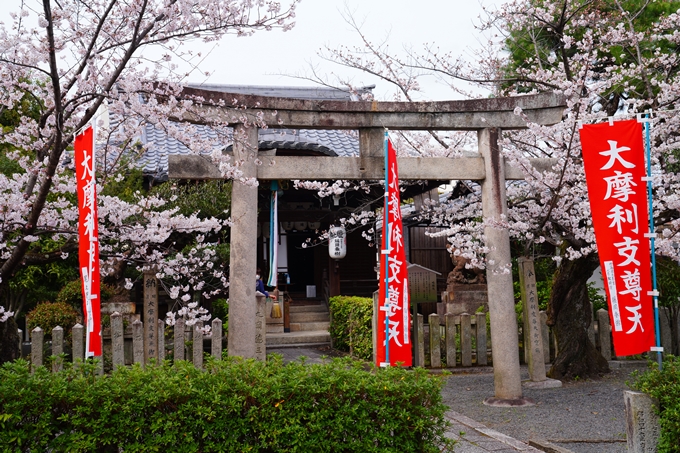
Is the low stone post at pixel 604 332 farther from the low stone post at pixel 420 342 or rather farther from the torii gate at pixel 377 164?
the torii gate at pixel 377 164

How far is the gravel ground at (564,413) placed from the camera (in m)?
6.58

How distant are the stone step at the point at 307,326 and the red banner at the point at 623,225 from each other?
12242mm

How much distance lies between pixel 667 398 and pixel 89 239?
16.1 feet

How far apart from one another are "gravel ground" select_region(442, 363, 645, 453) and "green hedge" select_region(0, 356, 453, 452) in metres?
2.56

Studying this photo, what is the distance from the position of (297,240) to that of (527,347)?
12.4 meters

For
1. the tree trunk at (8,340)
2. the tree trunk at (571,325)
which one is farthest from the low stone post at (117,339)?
the tree trunk at (571,325)

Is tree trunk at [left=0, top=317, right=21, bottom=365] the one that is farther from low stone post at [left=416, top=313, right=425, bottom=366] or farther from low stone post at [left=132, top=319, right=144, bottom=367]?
low stone post at [left=416, top=313, right=425, bottom=366]

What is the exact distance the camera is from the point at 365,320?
13.0 meters

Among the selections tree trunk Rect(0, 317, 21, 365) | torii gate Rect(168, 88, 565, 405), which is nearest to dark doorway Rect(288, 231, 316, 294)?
torii gate Rect(168, 88, 565, 405)

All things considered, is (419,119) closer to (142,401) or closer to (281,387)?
(281,387)

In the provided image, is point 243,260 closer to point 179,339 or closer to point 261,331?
point 261,331

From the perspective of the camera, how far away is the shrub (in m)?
10.4

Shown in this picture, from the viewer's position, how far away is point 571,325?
10.4 m

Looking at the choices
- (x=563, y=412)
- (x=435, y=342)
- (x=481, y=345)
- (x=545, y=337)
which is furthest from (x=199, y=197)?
(x=563, y=412)
